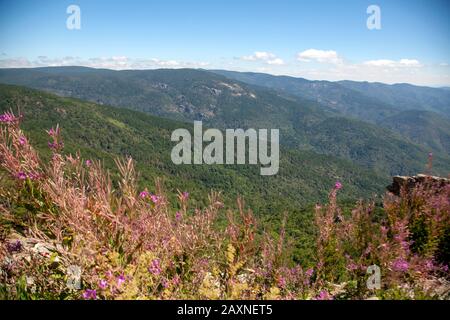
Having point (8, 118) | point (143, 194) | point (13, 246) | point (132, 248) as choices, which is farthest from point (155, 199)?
point (8, 118)

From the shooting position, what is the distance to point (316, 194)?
443ft

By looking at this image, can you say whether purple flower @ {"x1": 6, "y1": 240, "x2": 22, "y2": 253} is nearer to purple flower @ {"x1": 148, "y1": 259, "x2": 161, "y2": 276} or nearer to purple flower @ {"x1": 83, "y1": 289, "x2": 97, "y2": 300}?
purple flower @ {"x1": 83, "y1": 289, "x2": 97, "y2": 300}

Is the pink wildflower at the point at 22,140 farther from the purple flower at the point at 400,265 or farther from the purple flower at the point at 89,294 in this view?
the purple flower at the point at 400,265

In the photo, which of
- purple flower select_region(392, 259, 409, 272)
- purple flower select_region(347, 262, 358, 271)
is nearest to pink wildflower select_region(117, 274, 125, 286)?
purple flower select_region(347, 262, 358, 271)

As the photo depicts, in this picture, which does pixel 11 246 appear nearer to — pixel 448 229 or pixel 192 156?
pixel 448 229

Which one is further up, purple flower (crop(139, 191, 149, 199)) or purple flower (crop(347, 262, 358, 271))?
purple flower (crop(139, 191, 149, 199))

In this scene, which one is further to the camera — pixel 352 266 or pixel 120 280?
pixel 352 266

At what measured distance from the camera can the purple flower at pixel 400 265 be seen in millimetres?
3120

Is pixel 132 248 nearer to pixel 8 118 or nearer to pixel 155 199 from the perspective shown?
pixel 155 199

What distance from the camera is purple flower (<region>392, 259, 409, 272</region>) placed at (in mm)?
3120

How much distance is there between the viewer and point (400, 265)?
314cm
